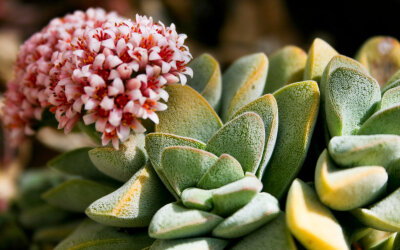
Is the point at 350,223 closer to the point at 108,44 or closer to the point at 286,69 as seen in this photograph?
the point at 286,69

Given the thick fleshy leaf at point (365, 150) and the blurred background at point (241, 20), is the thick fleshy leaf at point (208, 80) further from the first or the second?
the blurred background at point (241, 20)

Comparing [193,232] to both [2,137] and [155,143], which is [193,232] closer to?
[155,143]

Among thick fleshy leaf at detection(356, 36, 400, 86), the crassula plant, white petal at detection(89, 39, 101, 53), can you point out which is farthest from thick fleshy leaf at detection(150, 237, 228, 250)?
thick fleshy leaf at detection(356, 36, 400, 86)

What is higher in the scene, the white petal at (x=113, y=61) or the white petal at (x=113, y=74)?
the white petal at (x=113, y=61)

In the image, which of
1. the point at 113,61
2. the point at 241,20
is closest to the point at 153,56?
Answer: the point at 113,61

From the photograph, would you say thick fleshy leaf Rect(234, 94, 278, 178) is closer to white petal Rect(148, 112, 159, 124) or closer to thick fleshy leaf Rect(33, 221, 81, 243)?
white petal Rect(148, 112, 159, 124)

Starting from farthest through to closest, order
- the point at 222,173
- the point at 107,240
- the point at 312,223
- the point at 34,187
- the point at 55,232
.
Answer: the point at 34,187 < the point at 55,232 < the point at 107,240 < the point at 222,173 < the point at 312,223

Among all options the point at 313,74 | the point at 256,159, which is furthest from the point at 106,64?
the point at 313,74

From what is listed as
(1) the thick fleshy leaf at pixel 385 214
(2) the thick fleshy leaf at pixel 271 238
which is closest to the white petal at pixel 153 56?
(2) the thick fleshy leaf at pixel 271 238
